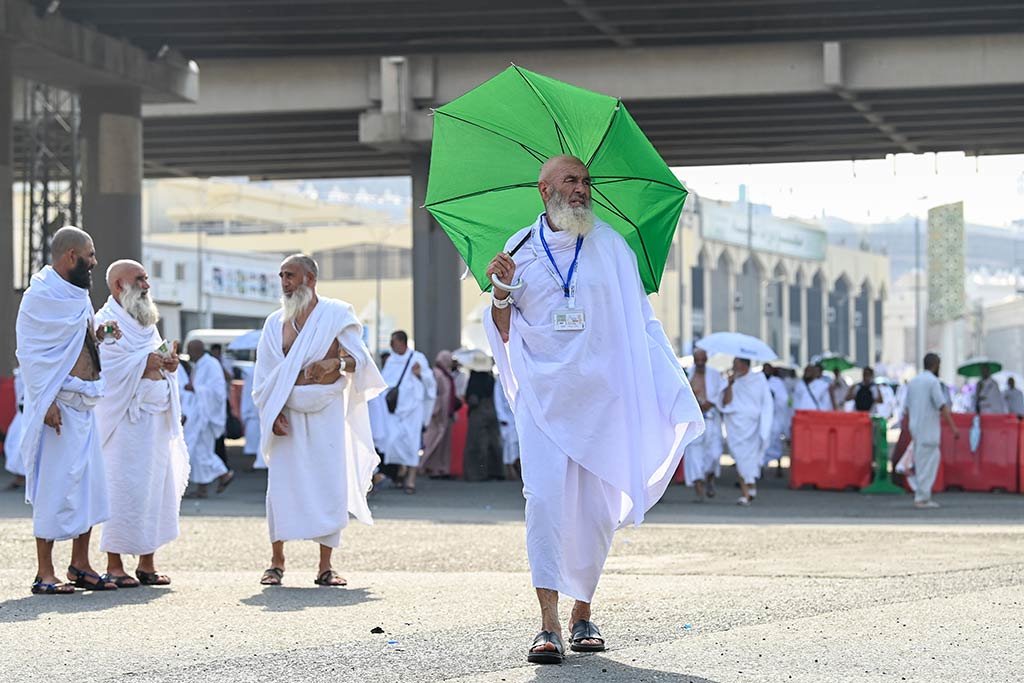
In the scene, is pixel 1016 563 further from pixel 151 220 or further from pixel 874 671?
pixel 151 220

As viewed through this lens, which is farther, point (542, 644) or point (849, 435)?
point (849, 435)

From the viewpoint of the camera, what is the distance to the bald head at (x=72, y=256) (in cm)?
982

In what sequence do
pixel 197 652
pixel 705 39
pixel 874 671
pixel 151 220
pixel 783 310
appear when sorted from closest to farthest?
pixel 874 671, pixel 197 652, pixel 705 39, pixel 783 310, pixel 151 220

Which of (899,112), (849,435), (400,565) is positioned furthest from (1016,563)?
(899,112)

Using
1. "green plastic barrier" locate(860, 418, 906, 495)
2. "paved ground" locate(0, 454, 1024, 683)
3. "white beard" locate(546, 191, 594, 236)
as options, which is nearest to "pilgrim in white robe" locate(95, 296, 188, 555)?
"paved ground" locate(0, 454, 1024, 683)

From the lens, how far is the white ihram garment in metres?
19.7

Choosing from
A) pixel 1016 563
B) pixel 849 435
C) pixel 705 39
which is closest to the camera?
pixel 1016 563

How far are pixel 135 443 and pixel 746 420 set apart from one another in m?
11.1

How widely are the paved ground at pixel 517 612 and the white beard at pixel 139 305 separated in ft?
5.16

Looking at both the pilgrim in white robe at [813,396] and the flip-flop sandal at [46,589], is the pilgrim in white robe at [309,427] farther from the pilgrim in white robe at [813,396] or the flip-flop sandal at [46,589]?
the pilgrim in white robe at [813,396]

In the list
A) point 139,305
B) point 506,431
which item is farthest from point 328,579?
point 506,431

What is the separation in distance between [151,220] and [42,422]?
100902 millimetres

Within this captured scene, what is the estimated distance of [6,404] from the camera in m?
25.1

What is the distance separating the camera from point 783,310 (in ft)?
334
